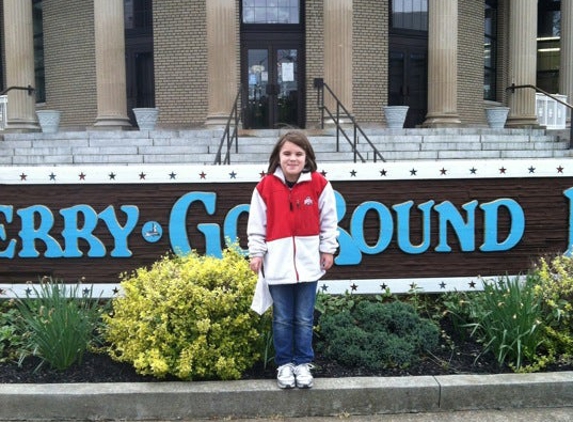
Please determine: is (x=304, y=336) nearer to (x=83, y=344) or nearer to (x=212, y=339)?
(x=212, y=339)

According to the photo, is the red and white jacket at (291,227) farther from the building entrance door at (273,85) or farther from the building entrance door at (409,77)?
the building entrance door at (409,77)

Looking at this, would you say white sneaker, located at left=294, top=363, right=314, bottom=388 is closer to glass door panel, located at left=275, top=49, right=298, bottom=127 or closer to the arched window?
glass door panel, located at left=275, top=49, right=298, bottom=127

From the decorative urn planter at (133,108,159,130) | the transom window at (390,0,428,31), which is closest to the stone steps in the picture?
the decorative urn planter at (133,108,159,130)

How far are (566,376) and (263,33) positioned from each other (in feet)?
48.7

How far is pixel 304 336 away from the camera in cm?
392

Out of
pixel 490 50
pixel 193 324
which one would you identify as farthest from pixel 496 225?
pixel 490 50

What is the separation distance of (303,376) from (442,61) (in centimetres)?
1338

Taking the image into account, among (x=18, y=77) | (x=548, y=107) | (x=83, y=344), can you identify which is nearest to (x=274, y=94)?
(x=18, y=77)

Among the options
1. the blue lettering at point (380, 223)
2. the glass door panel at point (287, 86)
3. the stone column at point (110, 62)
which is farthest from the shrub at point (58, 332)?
the glass door panel at point (287, 86)

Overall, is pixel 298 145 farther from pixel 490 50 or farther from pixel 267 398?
pixel 490 50

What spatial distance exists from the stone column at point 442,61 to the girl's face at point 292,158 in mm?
12627

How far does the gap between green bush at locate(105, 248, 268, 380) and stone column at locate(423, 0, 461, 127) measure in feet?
41.4

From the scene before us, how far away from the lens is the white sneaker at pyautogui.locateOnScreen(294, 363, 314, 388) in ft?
12.5

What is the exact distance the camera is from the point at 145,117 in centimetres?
1534
